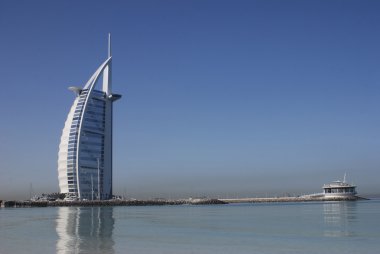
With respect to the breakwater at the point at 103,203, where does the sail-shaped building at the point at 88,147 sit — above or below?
above

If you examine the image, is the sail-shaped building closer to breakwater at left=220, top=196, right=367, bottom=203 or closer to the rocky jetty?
the rocky jetty

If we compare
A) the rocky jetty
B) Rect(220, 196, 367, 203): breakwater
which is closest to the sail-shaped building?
the rocky jetty

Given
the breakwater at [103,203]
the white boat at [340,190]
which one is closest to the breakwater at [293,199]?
the white boat at [340,190]

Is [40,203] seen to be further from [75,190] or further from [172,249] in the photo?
[172,249]

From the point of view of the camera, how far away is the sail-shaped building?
137m

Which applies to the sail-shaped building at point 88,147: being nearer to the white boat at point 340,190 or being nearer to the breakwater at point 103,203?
the breakwater at point 103,203

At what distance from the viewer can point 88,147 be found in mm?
139250

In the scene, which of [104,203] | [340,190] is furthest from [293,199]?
[104,203]

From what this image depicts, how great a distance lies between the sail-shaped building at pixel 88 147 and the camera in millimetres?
136750

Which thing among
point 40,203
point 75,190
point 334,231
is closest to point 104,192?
point 75,190

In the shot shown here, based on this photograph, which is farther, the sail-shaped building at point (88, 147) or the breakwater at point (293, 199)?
the breakwater at point (293, 199)

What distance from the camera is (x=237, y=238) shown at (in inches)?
1208

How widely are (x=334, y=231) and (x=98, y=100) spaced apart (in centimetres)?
11741

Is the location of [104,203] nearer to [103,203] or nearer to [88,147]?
[103,203]
